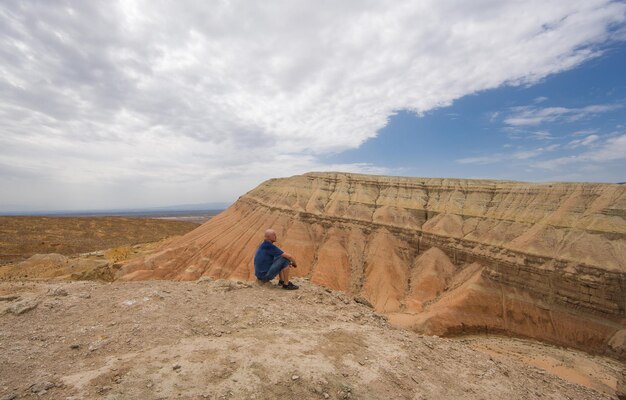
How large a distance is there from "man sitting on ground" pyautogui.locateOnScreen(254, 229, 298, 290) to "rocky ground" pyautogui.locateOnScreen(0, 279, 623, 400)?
858mm

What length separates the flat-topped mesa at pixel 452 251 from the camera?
20.9 m

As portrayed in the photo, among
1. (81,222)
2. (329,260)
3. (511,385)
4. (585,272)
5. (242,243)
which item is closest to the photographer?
(511,385)

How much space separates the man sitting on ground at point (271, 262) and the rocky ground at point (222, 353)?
86 centimetres

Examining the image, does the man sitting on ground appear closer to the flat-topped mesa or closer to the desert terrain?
the desert terrain

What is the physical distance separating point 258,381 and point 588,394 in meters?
10.7

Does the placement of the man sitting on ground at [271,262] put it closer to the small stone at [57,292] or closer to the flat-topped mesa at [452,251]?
the small stone at [57,292]

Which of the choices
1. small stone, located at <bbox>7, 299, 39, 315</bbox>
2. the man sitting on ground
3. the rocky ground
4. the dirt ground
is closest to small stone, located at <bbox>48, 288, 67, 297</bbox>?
the rocky ground

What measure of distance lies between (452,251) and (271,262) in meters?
22.0

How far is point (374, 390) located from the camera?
228 inches

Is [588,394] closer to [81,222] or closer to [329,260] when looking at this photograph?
[329,260]

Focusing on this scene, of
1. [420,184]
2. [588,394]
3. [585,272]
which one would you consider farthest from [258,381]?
[420,184]

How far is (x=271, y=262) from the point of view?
10.6 meters

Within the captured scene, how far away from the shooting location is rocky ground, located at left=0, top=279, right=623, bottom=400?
5129 millimetres

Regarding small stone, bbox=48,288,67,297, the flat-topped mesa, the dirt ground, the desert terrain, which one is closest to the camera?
the desert terrain
